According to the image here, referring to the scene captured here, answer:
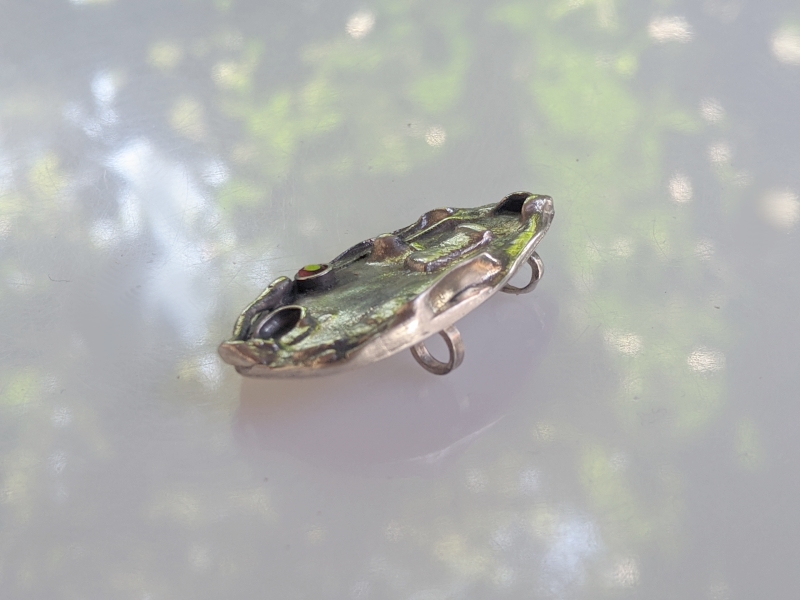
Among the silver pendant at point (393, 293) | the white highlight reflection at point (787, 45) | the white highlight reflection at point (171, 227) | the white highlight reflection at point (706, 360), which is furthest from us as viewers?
the white highlight reflection at point (787, 45)

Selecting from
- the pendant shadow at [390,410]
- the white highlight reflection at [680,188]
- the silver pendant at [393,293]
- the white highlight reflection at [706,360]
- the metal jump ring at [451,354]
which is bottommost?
the white highlight reflection at [706,360]

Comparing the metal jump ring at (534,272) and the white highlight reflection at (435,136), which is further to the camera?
the white highlight reflection at (435,136)

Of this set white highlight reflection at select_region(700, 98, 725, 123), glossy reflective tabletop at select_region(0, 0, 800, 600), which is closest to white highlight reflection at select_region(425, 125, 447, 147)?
glossy reflective tabletop at select_region(0, 0, 800, 600)

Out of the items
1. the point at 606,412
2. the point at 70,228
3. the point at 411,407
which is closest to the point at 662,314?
the point at 606,412

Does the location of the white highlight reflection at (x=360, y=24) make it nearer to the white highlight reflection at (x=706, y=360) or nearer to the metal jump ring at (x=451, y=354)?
the metal jump ring at (x=451, y=354)

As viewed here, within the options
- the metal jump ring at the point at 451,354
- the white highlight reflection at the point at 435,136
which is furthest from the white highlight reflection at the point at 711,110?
the metal jump ring at the point at 451,354

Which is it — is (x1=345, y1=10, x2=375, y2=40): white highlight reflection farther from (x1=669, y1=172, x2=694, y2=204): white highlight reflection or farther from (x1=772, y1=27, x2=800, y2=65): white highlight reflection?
(x1=772, y1=27, x2=800, y2=65): white highlight reflection

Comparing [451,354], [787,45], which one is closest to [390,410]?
[451,354]

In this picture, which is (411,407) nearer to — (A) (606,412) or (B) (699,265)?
(A) (606,412)
